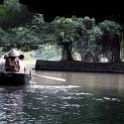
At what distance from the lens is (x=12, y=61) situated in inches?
780

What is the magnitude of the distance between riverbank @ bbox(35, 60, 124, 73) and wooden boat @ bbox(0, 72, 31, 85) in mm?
19000

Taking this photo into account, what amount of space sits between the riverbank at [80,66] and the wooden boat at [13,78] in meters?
19.0

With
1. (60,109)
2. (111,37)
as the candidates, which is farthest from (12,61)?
(111,37)

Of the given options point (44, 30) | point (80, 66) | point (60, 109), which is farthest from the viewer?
point (44, 30)

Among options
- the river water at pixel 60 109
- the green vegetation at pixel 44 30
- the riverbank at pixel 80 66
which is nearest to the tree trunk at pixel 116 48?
the green vegetation at pixel 44 30

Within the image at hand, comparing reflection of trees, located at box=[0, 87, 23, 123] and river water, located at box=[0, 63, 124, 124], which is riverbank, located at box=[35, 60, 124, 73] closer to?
river water, located at box=[0, 63, 124, 124]

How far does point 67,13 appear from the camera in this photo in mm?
12484

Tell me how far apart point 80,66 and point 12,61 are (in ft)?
64.4

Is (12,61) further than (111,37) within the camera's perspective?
No

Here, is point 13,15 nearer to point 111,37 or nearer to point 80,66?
point 80,66

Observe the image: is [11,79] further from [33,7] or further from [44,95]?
[33,7]

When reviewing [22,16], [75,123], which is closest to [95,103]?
[75,123]

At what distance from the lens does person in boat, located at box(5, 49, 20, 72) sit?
19812mm

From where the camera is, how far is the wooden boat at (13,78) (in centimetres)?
1931
